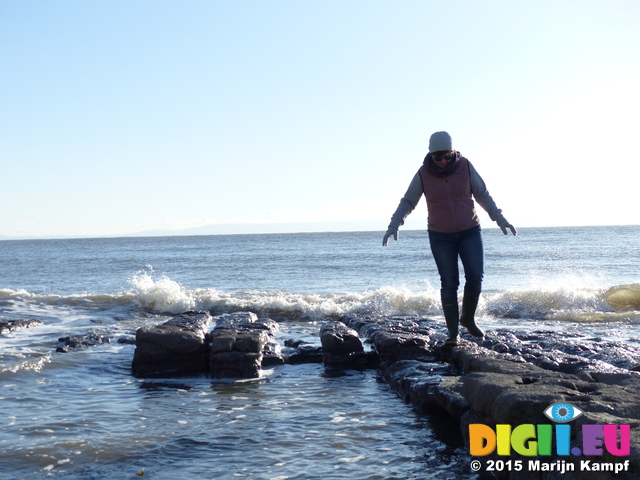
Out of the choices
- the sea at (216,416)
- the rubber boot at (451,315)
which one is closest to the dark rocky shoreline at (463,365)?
the rubber boot at (451,315)

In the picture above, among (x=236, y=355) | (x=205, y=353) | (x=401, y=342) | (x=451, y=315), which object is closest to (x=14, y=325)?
(x=205, y=353)

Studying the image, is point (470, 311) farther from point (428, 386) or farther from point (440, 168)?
point (440, 168)

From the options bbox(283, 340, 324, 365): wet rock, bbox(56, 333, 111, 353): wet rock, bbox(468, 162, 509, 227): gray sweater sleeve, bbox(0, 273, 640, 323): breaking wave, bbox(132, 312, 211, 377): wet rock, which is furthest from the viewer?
bbox(0, 273, 640, 323): breaking wave

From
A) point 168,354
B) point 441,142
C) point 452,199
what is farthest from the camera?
point 168,354

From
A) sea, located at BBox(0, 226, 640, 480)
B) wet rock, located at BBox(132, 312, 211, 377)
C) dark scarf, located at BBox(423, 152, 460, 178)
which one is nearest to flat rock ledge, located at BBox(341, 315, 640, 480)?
sea, located at BBox(0, 226, 640, 480)

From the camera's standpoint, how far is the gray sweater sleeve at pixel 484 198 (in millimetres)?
5262

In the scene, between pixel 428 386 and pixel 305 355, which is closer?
pixel 428 386

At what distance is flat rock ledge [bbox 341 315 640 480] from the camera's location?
2670 mm

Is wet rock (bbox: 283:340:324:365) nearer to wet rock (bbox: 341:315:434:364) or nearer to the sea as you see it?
the sea

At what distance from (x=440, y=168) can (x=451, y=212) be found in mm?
428

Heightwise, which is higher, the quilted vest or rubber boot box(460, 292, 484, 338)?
the quilted vest

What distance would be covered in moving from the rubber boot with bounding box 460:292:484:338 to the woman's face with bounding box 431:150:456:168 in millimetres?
1330

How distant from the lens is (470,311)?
18.4 feet

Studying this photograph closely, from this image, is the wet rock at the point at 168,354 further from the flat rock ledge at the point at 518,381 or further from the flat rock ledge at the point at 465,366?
the flat rock ledge at the point at 518,381
